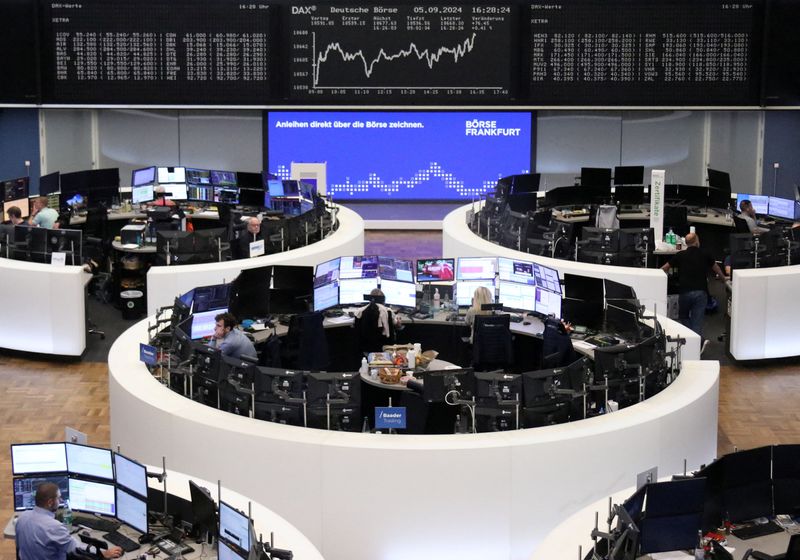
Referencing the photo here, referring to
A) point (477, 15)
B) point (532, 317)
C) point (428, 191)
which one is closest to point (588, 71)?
point (477, 15)

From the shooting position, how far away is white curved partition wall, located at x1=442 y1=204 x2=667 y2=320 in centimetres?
1242

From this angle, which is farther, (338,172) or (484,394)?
(338,172)

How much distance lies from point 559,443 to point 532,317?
11.8 ft

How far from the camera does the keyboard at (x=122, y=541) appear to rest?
7.31m

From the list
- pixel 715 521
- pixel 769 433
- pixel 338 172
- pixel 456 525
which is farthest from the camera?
pixel 338 172

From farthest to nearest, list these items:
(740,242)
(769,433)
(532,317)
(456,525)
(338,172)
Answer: (338,172), (740,242), (532,317), (769,433), (456,525)

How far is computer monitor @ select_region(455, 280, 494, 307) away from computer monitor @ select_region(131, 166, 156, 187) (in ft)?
20.1

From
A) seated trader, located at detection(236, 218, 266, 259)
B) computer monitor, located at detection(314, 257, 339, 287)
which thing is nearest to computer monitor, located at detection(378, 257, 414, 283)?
computer monitor, located at detection(314, 257, 339, 287)

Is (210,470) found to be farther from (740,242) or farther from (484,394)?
(740,242)

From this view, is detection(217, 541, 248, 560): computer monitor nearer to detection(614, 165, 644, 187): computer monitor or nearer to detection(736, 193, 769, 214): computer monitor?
detection(736, 193, 769, 214): computer monitor

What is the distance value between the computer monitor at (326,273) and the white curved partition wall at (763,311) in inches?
154

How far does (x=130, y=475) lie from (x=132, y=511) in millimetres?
219

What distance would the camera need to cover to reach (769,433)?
429 inches

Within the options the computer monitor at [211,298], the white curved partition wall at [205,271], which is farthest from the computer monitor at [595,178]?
the computer monitor at [211,298]
